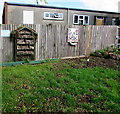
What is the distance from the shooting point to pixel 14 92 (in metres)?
4.12

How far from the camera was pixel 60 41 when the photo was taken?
8.34 m

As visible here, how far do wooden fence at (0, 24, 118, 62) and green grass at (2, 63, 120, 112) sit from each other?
1.89m

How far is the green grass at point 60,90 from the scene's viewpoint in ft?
11.7

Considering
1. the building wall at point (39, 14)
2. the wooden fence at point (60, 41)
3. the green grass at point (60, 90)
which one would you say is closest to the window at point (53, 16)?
the building wall at point (39, 14)

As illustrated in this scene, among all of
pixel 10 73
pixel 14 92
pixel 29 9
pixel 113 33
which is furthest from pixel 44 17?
pixel 14 92

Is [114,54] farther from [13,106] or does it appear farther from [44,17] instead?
[44,17]

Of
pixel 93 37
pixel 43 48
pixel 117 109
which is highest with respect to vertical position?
pixel 93 37

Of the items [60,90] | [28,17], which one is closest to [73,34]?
[60,90]

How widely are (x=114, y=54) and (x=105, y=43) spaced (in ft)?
5.85

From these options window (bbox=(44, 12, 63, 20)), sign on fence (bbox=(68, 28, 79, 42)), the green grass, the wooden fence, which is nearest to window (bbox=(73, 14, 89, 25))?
window (bbox=(44, 12, 63, 20))

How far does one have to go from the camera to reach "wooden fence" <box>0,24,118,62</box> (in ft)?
23.9

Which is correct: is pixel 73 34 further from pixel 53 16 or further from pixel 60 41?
pixel 53 16

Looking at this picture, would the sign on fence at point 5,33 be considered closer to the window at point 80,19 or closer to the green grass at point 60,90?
the green grass at point 60,90

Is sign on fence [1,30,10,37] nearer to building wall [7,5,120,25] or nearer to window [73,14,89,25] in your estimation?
building wall [7,5,120,25]
